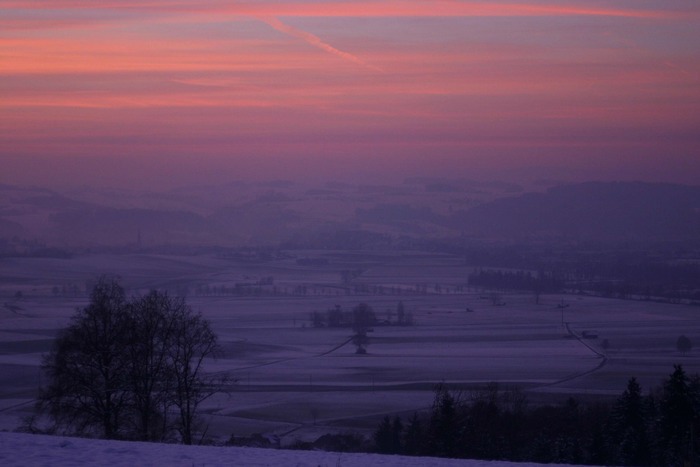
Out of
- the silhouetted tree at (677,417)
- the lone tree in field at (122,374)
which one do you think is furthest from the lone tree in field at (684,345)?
the lone tree in field at (122,374)

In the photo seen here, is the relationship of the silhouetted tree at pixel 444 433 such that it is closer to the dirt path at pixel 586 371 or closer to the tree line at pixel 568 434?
the tree line at pixel 568 434

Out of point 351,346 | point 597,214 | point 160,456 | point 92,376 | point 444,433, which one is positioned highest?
point 597,214

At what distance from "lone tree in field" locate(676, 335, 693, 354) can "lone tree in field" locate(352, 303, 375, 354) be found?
9.79 meters

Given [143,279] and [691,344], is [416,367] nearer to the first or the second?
[691,344]

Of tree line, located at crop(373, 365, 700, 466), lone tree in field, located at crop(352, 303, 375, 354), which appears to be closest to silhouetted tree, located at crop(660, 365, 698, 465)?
tree line, located at crop(373, 365, 700, 466)

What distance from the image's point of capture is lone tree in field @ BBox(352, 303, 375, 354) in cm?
2871

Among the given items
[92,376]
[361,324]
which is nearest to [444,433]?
[92,376]

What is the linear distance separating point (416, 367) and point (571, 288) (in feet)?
73.5

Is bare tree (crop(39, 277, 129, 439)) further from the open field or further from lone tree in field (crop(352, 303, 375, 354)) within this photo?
lone tree in field (crop(352, 303, 375, 354))

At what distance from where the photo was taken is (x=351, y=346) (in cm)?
2853

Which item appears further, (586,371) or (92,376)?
(586,371)

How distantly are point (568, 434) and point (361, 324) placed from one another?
62.3 ft

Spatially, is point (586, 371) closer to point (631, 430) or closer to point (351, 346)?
point (351, 346)

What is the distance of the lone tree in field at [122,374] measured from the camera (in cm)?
1312
